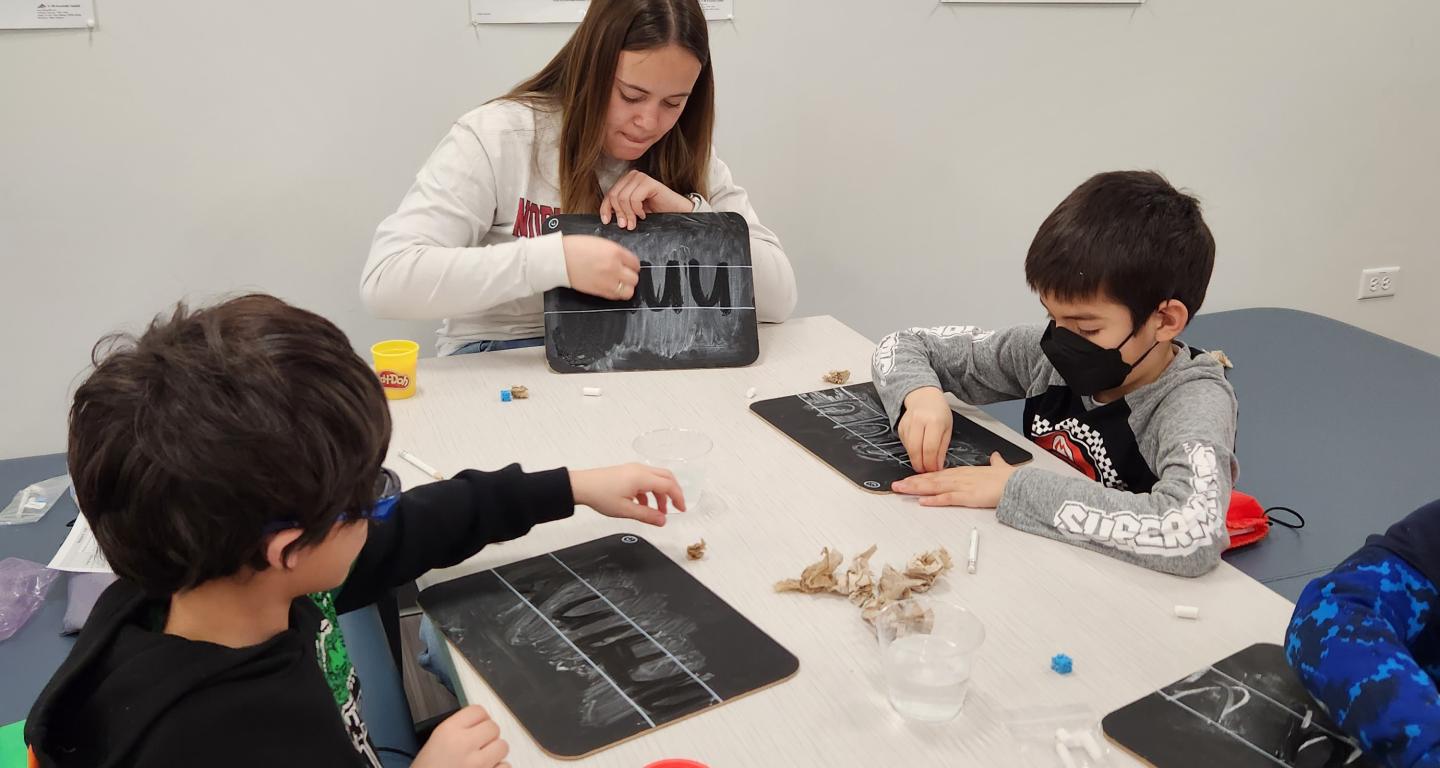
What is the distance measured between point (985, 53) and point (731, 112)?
0.69m

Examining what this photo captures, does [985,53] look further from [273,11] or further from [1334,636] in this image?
[1334,636]

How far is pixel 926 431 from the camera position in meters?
1.33

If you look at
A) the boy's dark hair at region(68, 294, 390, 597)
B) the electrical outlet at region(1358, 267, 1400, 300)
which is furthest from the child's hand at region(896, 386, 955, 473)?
the electrical outlet at region(1358, 267, 1400, 300)

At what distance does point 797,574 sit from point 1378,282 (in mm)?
3171

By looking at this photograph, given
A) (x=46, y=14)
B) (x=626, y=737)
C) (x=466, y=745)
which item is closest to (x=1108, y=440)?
(x=626, y=737)

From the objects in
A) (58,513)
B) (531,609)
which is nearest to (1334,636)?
(531,609)

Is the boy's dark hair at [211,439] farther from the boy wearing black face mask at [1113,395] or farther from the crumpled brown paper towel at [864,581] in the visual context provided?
the boy wearing black face mask at [1113,395]

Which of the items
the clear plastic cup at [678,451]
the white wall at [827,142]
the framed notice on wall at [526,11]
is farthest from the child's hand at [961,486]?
the white wall at [827,142]

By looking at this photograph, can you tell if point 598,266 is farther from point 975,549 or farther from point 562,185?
point 975,549

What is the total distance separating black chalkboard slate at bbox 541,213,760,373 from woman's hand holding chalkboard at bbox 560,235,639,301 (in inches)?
1.6

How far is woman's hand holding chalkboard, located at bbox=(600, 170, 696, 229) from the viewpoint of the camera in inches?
68.3

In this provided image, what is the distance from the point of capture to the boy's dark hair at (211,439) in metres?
0.73

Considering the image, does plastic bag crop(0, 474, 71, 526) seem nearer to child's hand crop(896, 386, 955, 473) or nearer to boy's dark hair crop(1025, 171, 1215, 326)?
child's hand crop(896, 386, 955, 473)

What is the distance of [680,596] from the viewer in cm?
105
